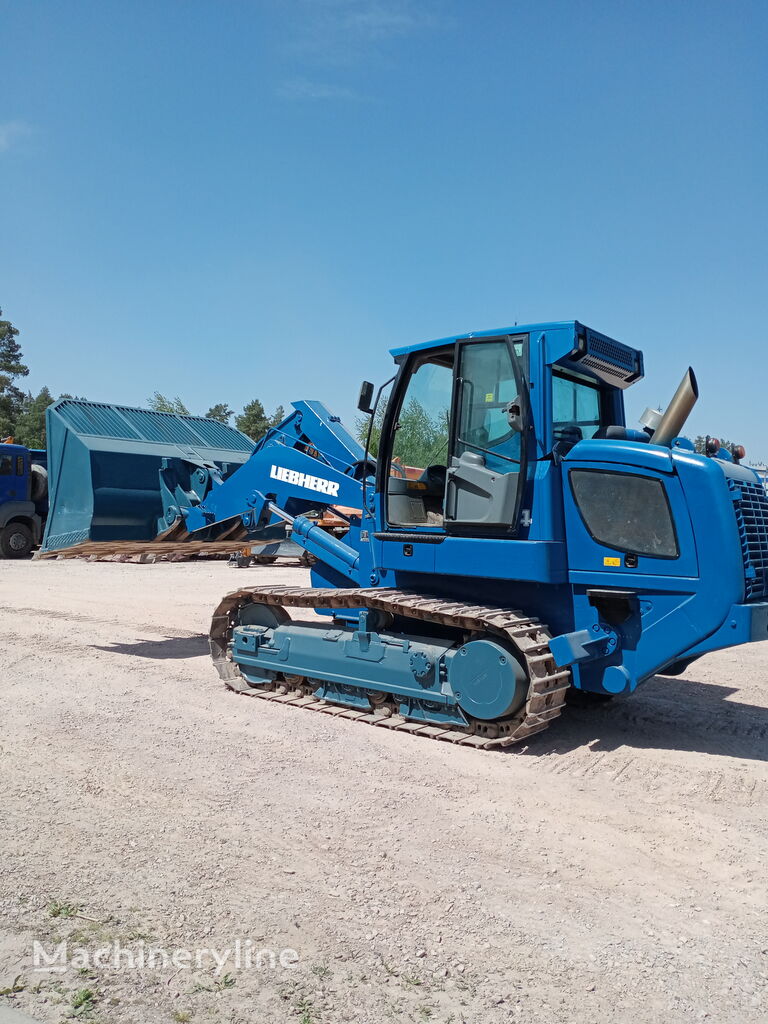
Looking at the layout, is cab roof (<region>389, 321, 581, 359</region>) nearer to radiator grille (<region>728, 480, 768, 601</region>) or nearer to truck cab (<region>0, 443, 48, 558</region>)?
radiator grille (<region>728, 480, 768, 601</region>)

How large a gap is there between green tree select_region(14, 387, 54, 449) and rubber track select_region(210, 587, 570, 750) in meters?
38.3

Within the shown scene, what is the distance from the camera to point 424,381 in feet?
21.2

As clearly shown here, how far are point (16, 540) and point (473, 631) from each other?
52.8 ft

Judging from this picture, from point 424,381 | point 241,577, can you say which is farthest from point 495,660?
point 241,577

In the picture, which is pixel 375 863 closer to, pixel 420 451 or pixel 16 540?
pixel 420 451

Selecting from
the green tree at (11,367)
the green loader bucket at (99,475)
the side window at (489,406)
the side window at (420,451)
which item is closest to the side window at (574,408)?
the side window at (489,406)

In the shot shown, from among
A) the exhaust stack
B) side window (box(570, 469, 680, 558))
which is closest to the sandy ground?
side window (box(570, 469, 680, 558))

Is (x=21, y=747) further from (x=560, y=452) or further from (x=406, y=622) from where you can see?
(x=560, y=452)

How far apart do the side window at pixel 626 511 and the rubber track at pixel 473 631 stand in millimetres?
782

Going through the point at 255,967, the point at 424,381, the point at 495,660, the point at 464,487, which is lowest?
the point at 255,967

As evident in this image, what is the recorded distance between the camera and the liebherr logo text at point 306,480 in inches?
A: 295

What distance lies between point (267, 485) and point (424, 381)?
220 centimetres

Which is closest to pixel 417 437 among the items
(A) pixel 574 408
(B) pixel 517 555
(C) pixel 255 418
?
(A) pixel 574 408

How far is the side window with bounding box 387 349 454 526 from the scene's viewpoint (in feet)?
20.8
